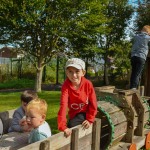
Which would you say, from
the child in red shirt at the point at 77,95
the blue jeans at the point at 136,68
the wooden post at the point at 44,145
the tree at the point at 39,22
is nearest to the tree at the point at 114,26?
the tree at the point at 39,22

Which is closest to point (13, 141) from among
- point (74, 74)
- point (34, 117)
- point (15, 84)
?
point (34, 117)

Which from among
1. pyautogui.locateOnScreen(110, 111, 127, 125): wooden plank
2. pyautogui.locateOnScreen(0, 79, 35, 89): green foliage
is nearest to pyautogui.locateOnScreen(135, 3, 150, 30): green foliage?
pyautogui.locateOnScreen(0, 79, 35, 89): green foliage

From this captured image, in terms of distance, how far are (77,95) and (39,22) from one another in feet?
49.3

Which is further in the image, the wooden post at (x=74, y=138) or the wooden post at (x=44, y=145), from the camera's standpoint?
the wooden post at (x=74, y=138)

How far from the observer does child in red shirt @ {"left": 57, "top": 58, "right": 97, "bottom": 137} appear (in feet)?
13.4

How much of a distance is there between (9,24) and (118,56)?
1272cm

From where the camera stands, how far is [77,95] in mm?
4250

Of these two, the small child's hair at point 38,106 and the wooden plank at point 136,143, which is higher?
the small child's hair at point 38,106

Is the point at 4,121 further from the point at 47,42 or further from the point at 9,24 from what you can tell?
the point at 47,42

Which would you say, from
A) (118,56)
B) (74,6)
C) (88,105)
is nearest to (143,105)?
(88,105)

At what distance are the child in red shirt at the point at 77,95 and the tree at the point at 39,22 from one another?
13435 millimetres

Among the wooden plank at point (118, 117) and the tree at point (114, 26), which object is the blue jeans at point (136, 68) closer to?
the wooden plank at point (118, 117)

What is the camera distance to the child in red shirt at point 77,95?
4.08 metres

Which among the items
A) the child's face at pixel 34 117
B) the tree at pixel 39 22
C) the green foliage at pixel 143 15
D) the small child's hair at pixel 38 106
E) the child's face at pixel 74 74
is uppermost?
the green foliage at pixel 143 15
